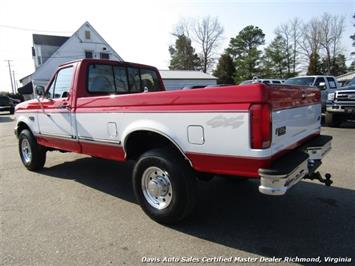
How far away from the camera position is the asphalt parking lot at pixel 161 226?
3197 mm

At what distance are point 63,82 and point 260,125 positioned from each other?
385 cm

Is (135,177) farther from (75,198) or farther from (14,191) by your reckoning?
(14,191)

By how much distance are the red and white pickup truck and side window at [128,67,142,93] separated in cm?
37

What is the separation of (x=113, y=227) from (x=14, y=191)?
2.44 m

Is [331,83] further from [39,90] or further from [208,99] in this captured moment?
[208,99]

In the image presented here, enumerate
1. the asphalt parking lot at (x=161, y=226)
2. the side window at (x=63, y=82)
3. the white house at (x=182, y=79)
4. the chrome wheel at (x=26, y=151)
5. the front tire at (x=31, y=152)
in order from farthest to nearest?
the white house at (x=182, y=79)
the chrome wheel at (x=26, y=151)
the front tire at (x=31, y=152)
the side window at (x=63, y=82)
the asphalt parking lot at (x=161, y=226)

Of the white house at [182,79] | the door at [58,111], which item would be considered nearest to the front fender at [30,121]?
the door at [58,111]

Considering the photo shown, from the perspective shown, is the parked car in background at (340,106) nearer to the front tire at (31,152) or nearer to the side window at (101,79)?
the side window at (101,79)

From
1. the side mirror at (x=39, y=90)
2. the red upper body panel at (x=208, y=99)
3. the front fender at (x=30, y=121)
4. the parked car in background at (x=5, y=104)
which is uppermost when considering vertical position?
the side mirror at (x=39, y=90)

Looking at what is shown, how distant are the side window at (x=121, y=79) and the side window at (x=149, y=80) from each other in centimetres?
41

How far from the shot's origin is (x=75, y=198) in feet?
15.9

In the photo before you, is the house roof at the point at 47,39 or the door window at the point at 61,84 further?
the house roof at the point at 47,39

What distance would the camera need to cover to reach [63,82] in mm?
5465

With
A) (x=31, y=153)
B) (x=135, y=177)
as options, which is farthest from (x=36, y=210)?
(x=31, y=153)
